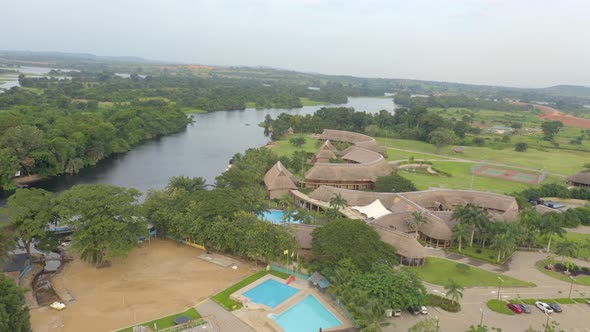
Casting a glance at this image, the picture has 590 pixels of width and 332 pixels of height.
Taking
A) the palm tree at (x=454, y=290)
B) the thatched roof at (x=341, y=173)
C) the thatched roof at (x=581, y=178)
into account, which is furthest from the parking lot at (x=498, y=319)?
the thatched roof at (x=581, y=178)

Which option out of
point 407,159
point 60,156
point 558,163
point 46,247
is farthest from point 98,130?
point 558,163

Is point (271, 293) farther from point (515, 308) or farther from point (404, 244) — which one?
point (515, 308)

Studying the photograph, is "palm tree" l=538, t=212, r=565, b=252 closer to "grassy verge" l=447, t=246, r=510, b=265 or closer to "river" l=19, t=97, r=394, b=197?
"grassy verge" l=447, t=246, r=510, b=265

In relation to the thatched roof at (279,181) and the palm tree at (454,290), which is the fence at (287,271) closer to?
the palm tree at (454,290)

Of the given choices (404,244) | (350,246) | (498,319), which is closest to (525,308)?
(498,319)

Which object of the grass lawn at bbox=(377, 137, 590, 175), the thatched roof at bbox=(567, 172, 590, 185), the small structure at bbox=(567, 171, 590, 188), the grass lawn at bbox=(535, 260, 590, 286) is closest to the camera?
the grass lawn at bbox=(535, 260, 590, 286)

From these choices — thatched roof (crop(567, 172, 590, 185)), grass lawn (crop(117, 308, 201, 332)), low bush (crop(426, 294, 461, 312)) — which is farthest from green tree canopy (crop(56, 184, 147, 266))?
thatched roof (crop(567, 172, 590, 185))
